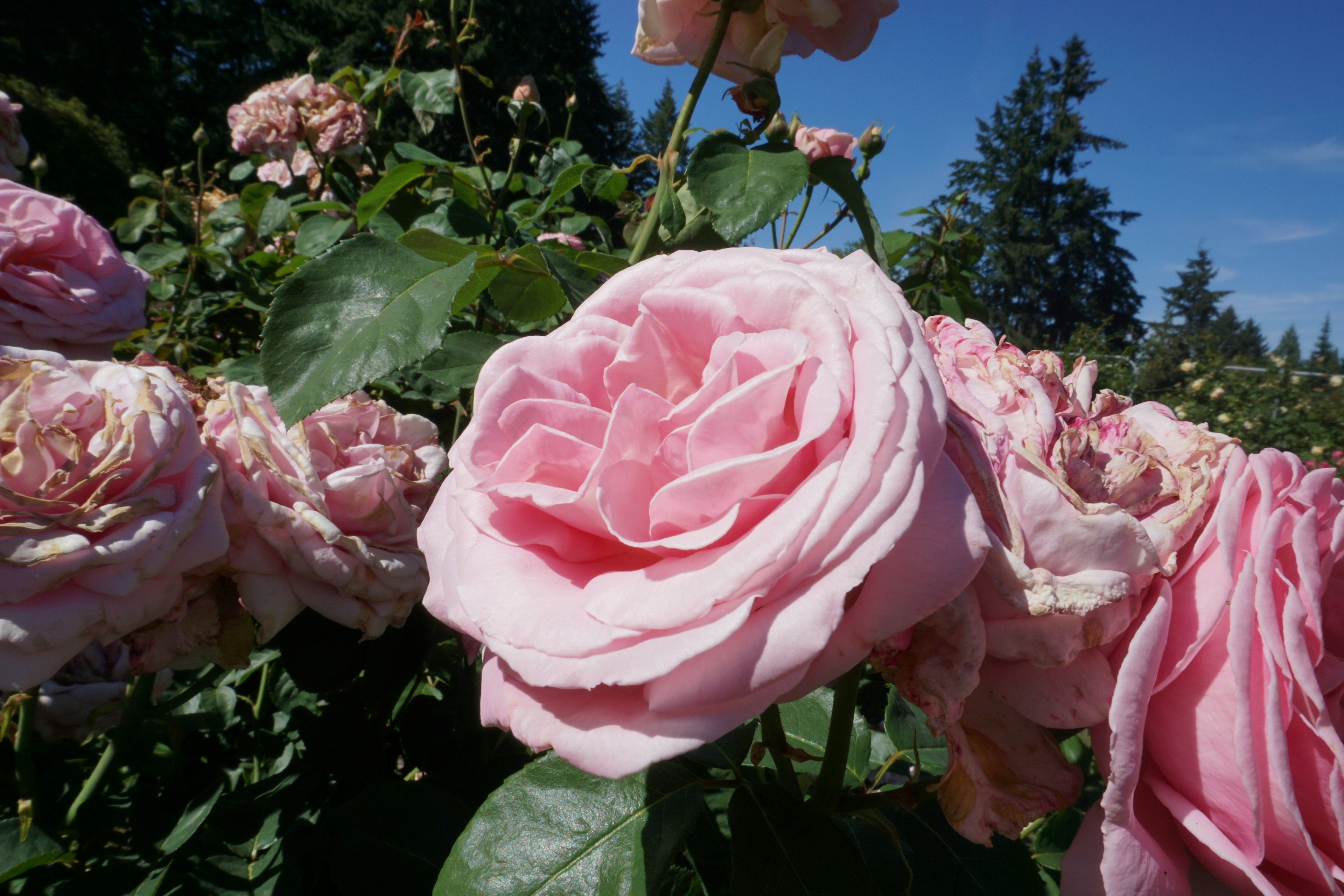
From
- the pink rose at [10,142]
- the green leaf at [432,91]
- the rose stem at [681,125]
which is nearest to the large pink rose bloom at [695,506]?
the rose stem at [681,125]

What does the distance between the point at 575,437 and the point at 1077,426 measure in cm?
36

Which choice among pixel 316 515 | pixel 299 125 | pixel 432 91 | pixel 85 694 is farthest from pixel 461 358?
pixel 299 125

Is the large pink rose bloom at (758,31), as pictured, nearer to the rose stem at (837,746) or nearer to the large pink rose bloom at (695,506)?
the large pink rose bloom at (695,506)

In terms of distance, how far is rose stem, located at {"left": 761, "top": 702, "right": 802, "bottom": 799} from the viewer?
570 millimetres

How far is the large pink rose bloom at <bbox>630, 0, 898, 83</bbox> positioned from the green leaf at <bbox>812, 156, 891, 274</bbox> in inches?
5.5

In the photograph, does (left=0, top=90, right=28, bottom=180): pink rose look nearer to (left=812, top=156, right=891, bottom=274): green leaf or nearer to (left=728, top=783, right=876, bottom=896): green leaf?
(left=812, top=156, right=891, bottom=274): green leaf

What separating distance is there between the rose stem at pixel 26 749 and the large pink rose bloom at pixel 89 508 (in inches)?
19.5

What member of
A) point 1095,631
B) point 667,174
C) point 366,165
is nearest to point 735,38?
point 667,174

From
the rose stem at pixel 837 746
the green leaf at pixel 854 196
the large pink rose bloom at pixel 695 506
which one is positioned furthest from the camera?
the green leaf at pixel 854 196

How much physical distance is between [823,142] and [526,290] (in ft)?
2.73

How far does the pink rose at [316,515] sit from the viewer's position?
2.31ft

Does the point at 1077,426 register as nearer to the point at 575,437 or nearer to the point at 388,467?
the point at 575,437

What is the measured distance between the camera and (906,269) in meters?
1.95

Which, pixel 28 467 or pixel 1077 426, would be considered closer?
pixel 1077 426
